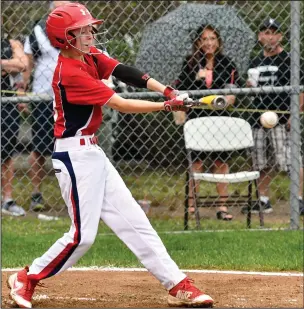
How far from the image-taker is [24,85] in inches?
358

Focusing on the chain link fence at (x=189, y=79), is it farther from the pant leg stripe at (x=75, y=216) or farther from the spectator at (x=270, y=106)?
the pant leg stripe at (x=75, y=216)

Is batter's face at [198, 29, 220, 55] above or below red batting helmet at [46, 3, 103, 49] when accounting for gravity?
below

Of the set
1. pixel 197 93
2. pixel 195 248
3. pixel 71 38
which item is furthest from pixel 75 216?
pixel 197 93

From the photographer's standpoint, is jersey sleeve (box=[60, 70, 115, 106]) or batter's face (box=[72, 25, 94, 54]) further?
batter's face (box=[72, 25, 94, 54])

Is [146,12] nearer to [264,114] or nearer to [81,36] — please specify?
[264,114]

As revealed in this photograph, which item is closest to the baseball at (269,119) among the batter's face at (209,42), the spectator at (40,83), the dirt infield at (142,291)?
the batter's face at (209,42)

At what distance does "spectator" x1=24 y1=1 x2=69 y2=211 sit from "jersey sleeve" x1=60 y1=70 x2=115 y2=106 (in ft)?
11.6

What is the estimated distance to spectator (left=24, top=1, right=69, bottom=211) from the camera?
9000 millimetres

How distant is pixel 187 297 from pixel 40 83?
4090 millimetres

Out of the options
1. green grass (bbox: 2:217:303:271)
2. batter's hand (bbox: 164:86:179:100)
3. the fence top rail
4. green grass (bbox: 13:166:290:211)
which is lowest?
green grass (bbox: 13:166:290:211)

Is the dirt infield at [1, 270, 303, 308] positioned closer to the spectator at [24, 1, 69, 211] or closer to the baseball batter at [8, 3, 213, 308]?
the baseball batter at [8, 3, 213, 308]

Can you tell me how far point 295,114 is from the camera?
28.4 ft

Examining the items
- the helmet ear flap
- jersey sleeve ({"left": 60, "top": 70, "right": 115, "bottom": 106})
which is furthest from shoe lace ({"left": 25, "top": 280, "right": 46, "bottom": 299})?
the helmet ear flap

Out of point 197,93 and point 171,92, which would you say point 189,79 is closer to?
point 197,93
